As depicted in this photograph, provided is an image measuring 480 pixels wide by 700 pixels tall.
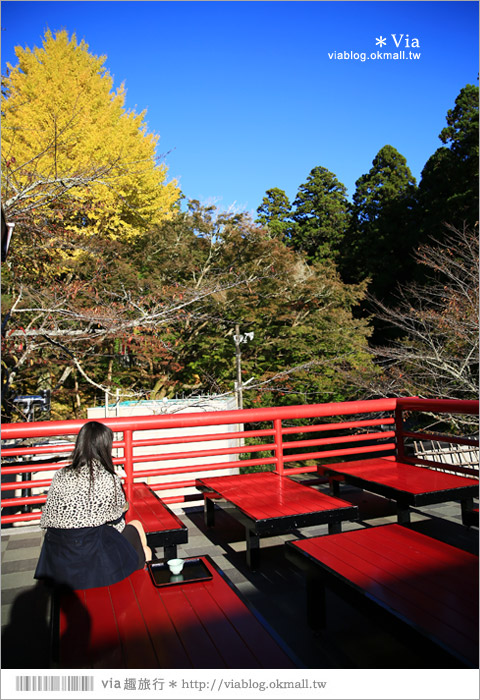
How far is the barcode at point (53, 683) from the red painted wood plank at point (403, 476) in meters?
2.08

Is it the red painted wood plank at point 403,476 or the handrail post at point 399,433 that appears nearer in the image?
the red painted wood plank at point 403,476

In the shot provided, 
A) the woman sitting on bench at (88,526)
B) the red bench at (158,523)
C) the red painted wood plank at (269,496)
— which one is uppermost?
the woman sitting on bench at (88,526)

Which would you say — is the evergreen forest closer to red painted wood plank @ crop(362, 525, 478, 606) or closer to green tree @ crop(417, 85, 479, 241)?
green tree @ crop(417, 85, 479, 241)

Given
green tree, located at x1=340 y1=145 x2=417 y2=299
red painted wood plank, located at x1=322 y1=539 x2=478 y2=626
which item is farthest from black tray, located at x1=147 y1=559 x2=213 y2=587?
green tree, located at x1=340 y1=145 x2=417 y2=299

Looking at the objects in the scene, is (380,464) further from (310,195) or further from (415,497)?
(310,195)

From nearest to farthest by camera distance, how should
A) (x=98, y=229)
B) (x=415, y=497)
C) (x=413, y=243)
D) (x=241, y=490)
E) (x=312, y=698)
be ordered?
(x=312, y=698) → (x=415, y=497) → (x=241, y=490) → (x=98, y=229) → (x=413, y=243)

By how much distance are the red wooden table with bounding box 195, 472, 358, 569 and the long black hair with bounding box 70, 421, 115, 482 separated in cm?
86

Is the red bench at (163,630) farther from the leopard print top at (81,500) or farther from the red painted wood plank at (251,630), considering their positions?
the leopard print top at (81,500)

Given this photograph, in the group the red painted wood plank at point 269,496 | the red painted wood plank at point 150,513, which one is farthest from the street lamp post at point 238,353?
the red painted wood plank at point 150,513

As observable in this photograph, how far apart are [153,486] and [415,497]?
1901mm

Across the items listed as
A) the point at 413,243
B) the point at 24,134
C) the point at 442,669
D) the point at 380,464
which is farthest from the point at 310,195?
the point at 442,669

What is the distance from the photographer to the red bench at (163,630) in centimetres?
141

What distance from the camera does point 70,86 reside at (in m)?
10.7

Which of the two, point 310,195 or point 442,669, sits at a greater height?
point 310,195
